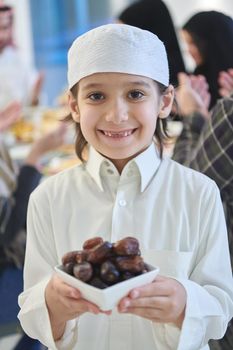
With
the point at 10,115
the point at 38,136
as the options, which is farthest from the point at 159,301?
the point at 38,136

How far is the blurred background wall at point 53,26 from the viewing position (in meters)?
5.76

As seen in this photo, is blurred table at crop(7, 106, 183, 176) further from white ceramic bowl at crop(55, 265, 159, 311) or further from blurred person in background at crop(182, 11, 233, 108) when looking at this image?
white ceramic bowl at crop(55, 265, 159, 311)

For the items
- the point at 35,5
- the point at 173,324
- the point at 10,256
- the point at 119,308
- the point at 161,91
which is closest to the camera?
the point at 119,308

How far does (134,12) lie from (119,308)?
4.93 ft

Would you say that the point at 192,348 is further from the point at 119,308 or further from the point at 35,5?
the point at 35,5

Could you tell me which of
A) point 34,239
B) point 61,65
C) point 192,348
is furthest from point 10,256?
point 61,65

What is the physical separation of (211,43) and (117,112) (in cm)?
100

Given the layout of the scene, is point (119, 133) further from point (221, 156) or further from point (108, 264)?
point (221, 156)

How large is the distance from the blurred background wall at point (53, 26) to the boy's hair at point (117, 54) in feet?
16.0

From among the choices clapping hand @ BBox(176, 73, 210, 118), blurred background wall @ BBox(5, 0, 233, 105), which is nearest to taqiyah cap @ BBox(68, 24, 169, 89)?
clapping hand @ BBox(176, 73, 210, 118)

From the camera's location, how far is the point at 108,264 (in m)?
0.71

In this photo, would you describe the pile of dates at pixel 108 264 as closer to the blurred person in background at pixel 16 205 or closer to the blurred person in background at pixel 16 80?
the blurred person in background at pixel 16 205

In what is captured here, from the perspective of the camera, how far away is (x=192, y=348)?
917mm

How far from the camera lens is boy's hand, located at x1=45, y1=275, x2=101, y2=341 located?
0.77 meters
